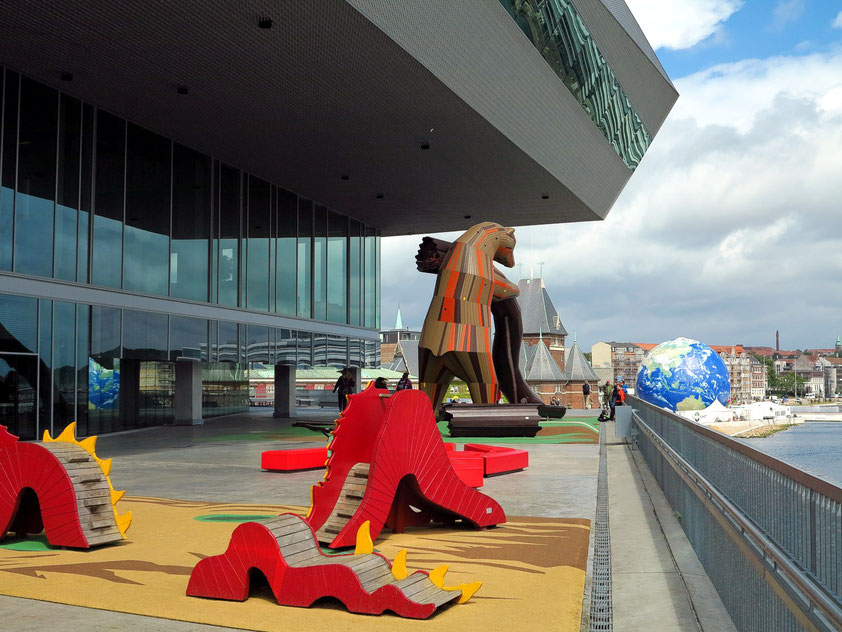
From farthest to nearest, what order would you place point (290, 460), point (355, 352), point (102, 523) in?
point (355, 352) < point (290, 460) < point (102, 523)

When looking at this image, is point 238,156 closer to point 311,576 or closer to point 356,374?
point 356,374

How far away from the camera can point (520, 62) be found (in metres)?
23.2

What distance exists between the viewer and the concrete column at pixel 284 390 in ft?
111

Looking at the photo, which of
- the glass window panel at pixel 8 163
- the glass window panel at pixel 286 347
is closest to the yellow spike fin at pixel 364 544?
the glass window panel at pixel 8 163

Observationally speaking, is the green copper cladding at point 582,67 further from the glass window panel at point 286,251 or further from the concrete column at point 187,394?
the concrete column at point 187,394

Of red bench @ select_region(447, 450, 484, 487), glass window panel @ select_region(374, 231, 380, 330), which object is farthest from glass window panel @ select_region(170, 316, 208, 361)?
red bench @ select_region(447, 450, 484, 487)

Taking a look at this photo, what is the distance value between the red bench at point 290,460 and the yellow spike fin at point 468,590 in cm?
884

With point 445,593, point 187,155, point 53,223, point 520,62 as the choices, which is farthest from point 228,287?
point 445,593

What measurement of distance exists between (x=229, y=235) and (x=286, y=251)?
12.8 ft

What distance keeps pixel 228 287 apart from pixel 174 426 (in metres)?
5.55

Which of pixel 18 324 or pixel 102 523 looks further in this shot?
pixel 18 324

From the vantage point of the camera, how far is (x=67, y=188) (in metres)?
20.3

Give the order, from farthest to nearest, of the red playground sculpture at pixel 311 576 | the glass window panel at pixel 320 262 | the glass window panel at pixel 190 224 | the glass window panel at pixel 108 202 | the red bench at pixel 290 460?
1. the glass window panel at pixel 320 262
2. the glass window panel at pixel 190 224
3. the glass window panel at pixel 108 202
4. the red bench at pixel 290 460
5. the red playground sculpture at pixel 311 576

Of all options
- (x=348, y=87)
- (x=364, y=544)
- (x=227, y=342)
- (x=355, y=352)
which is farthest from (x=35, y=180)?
(x=355, y=352)
